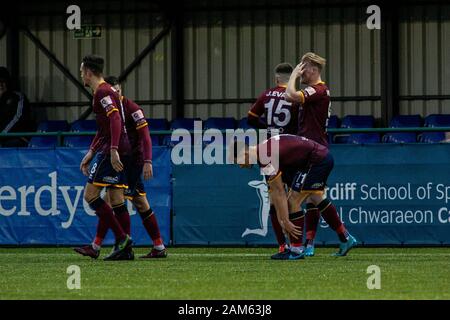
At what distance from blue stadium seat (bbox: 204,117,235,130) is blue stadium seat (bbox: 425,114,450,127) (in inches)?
155

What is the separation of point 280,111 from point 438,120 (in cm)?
Result: 998

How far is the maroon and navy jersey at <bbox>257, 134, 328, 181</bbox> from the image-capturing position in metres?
12.8

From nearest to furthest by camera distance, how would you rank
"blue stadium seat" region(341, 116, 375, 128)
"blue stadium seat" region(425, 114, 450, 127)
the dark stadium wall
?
"blue stadium seat" region(425, 114, 450, 127) < "blue stadium seat" region(341, 116, 375, 128) < the dark stadium wall

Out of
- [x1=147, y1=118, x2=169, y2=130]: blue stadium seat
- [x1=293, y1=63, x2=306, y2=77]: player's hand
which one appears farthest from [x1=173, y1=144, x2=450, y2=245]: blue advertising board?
[x1=147, y1=118, x2=169, y2=130]: blue stadium seat

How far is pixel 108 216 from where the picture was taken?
1316cm

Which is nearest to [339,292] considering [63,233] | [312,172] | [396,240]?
[312,172]

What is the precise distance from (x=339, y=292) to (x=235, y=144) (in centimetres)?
383

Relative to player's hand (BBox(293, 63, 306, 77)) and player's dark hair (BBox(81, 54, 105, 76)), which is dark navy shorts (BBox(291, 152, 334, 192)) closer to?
player's hand (BBox(293, 63, 306, 77))

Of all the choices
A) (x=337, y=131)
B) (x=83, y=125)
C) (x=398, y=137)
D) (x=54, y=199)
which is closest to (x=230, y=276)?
(x=337, y=131)

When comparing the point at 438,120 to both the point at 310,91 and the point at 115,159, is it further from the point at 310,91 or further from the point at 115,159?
the point at 115,159

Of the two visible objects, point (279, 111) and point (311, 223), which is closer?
point (279, 111)

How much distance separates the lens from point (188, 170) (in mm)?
16562

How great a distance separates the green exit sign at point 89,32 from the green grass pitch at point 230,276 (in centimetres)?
1158

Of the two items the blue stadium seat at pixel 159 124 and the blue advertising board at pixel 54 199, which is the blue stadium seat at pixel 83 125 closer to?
the blue stadium seat at pixel 159 124
